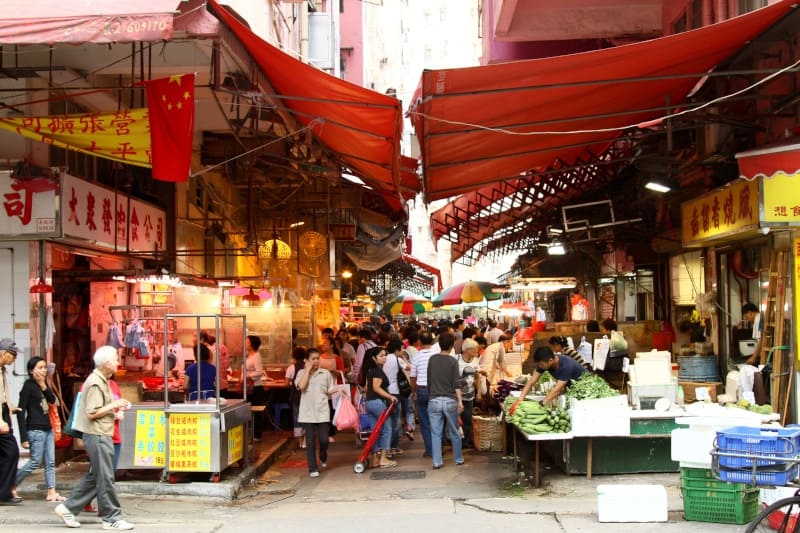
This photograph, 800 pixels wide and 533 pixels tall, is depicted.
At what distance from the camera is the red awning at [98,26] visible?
25.8ft

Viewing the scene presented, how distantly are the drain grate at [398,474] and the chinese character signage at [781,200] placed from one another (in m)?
5.68

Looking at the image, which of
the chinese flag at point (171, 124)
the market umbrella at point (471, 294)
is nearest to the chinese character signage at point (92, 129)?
the chinese flag at point (171, 124)

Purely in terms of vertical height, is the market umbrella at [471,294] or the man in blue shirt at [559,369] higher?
the market umbrella at [471,294]

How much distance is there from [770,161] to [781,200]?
516 millimetres

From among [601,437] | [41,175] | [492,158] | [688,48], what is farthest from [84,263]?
[688,48]

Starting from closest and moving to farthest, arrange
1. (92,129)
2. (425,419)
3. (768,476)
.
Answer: (768,476)
(92,129)
(425,419)

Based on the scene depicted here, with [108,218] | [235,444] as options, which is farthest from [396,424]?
[108,218]

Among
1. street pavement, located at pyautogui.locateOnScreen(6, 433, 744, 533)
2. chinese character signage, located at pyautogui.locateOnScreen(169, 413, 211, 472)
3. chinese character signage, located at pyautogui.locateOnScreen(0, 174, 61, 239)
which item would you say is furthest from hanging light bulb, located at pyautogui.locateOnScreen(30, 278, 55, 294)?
chinese character signage, located at pyautogui.locateOnScreen(169, 413, 211, 472)

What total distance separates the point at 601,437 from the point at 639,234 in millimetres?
8620

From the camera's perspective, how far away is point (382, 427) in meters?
12.1

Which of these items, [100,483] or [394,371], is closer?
[100,483]

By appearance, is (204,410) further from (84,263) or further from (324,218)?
(324,218)

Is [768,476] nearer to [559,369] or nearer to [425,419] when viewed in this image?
[559,369]

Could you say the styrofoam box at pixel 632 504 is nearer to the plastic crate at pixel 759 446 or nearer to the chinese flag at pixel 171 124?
the plastic crate at pixel 759 446
